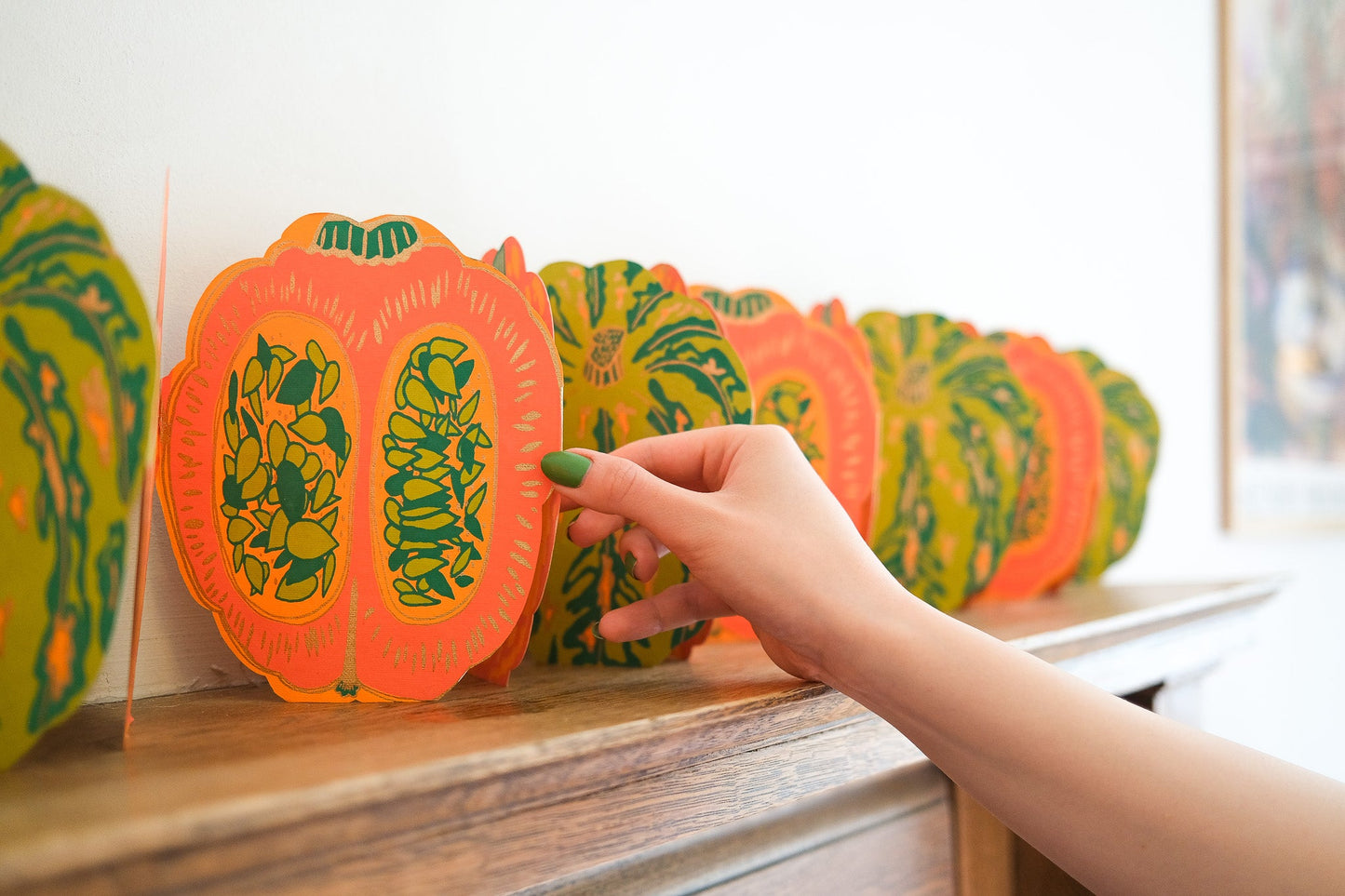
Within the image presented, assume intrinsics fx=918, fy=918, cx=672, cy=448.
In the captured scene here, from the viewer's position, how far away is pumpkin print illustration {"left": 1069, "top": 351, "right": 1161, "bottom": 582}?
948 millimetres

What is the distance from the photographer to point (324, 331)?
1.48 ft

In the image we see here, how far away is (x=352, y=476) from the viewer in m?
0.44

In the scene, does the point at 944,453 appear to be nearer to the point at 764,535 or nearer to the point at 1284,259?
the point at 764,535

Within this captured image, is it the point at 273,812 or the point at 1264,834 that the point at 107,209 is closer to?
the point at 273,812

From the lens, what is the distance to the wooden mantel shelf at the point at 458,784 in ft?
0.86

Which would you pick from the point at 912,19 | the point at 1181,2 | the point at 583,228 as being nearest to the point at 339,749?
the point at 583,228

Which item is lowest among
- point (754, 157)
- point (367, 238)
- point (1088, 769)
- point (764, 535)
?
point (1088, 769)

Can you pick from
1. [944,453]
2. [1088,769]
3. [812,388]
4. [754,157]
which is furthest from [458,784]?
[754,157]

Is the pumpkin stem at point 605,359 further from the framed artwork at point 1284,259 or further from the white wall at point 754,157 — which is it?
the framed artwork at point 1284,259

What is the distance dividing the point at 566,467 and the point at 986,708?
0.74 feet

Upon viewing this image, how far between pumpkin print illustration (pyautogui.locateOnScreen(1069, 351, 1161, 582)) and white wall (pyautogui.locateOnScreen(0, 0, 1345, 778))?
8.8 inches

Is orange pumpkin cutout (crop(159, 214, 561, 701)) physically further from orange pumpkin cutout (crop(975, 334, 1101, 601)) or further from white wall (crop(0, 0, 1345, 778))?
orange pumpkin cutout (crop(975, 334, 1101, 601))

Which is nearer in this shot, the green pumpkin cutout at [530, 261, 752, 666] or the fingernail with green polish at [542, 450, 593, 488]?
the fingernail with green polish at [542, 450, 593, 488]

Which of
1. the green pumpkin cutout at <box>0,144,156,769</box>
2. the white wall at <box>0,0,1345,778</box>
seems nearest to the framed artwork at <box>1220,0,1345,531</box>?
the white wall at <box>0,0,1345,778</box>
